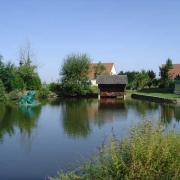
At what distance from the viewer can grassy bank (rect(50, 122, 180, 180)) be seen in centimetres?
530

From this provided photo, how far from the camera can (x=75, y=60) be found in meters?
53.5

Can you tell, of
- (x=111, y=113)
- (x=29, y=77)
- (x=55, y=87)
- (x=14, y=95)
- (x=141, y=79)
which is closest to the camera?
(x=111, y=113)

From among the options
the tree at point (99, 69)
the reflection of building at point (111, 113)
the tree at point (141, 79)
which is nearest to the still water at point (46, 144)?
the reflection of building at point (111, 113)

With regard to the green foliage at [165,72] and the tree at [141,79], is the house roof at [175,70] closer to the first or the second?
the green foliage at [165,72]

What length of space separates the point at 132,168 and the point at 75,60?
48.5 m

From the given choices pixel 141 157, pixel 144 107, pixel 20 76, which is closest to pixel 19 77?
pixel 20 76

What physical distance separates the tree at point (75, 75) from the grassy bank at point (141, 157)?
44.5m

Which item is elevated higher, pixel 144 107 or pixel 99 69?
pixel 99 69

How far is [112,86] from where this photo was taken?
165 feet

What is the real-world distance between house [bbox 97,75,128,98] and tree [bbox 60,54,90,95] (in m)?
2.33

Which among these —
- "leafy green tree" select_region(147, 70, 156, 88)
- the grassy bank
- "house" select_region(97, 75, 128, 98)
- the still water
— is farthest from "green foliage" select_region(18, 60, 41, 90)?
the grassy bank

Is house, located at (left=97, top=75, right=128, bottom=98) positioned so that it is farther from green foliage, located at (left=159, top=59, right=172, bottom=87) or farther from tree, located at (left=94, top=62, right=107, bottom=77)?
tree, located at (left=94, top=62, right=107, bottom=77)

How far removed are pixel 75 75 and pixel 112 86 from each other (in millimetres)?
5539

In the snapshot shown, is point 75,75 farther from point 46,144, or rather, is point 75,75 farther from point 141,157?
point 141,157
